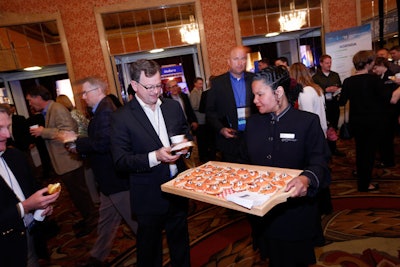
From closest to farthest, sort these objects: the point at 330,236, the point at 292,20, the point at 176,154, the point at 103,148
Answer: the point at 176,154, the point at 103,148, the point at 330,236, the point at 292,20

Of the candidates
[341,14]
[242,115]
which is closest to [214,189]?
[242,115]

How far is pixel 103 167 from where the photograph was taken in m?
2.59

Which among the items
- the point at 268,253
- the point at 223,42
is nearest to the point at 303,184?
the point at 268,253

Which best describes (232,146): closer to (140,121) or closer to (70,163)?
(140,121)

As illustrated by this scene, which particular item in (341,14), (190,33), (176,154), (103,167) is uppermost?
(190,33)

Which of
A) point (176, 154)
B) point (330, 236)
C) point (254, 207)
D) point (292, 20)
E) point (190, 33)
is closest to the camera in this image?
point (254, 207)

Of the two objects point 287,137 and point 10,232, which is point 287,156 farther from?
point 10,232

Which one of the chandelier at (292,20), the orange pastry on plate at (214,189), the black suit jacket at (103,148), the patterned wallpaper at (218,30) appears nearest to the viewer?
the orange pastry on plate at (214,189)

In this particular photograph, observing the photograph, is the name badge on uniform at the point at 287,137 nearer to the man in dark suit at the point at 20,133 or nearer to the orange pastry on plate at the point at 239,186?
the orange pastry on plate at the point at 239,186

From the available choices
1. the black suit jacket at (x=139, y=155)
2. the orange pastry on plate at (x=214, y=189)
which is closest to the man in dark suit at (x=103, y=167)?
the black suit jacket at (x=139, y=155)

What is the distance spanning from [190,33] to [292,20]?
2.73 metres

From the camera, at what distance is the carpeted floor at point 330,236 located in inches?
97.3

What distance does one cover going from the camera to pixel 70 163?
345 centimetres

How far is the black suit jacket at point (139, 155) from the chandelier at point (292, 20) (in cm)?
662
